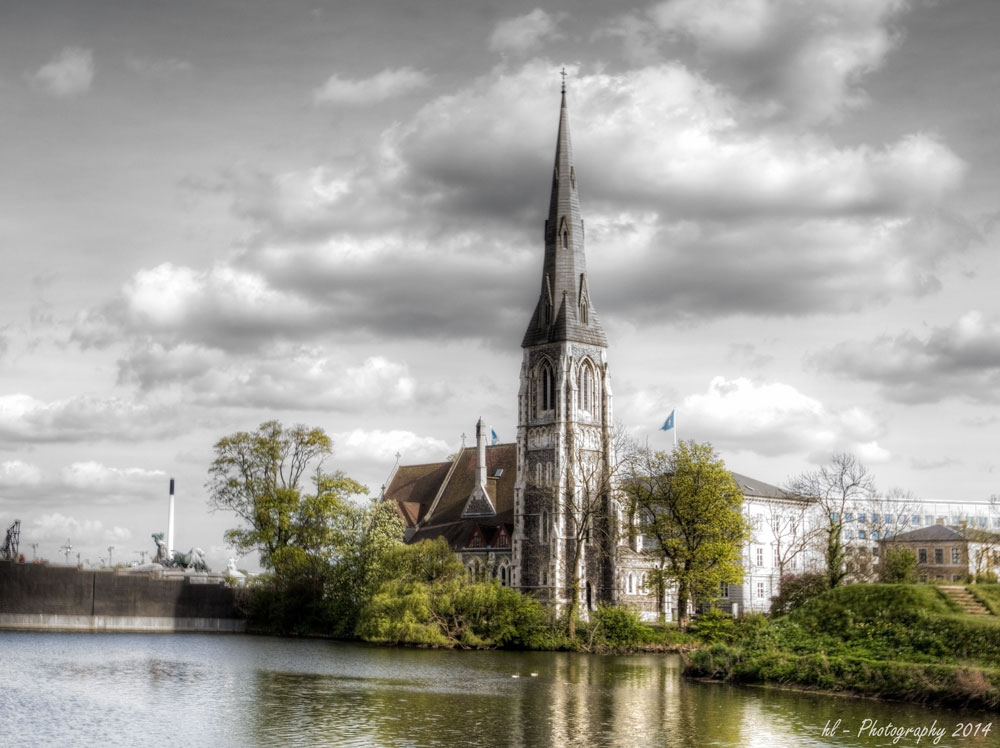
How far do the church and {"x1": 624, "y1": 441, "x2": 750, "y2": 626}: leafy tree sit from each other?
18.5ft

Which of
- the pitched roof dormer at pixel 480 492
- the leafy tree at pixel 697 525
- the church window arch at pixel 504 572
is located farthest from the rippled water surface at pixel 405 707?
the pitched roof dormer at pixel 480 492

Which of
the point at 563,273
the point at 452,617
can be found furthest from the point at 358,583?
the point at 563,273

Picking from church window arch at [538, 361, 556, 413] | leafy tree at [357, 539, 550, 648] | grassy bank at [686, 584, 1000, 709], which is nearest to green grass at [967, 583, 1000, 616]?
grassy bank at [686, 584, 1000, 709]

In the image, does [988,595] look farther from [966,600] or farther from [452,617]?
[452,617]

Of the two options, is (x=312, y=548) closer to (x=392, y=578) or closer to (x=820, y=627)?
(x=392, y=578)

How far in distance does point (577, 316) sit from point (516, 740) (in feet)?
207

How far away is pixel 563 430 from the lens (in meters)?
86.2

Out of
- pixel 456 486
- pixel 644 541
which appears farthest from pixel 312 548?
pixel 644 541

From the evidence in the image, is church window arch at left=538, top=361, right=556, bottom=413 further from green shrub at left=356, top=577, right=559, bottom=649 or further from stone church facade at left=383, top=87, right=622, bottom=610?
green shrub at left=356, top=577, right=559, bottom=649

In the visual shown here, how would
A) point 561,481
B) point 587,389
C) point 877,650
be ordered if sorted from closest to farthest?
point 877,650
point 561,481
point 587,389

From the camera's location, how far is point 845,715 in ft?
109

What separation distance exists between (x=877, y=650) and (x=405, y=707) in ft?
53.6

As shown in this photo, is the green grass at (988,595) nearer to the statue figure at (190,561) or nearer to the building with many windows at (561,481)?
the building with many windows at (561,481)

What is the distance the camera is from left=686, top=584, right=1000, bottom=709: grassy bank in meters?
35.4
